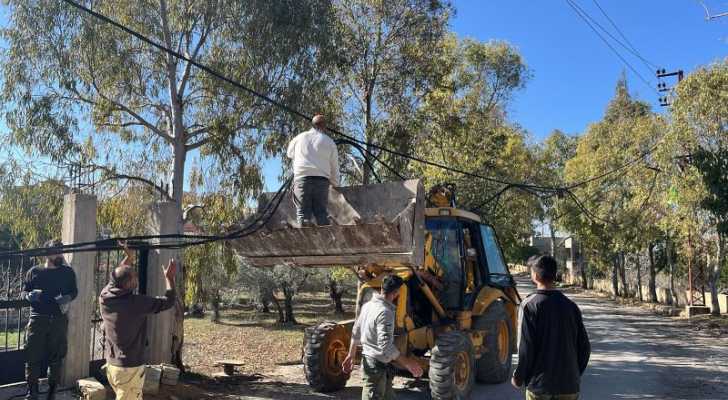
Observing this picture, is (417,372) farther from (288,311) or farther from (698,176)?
(288,311)

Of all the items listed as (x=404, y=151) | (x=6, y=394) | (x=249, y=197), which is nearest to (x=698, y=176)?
(x=404, y=151)

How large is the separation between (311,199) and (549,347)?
3.73 m

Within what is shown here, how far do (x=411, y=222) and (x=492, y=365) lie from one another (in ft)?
12.1

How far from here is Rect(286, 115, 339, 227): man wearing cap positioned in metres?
7.48

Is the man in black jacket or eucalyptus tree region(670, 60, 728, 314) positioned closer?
the man in black jacket

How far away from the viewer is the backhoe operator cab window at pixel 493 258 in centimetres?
1005

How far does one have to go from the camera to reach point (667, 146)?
1884 centimetres

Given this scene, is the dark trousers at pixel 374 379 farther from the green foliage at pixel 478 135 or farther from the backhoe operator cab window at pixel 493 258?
the green foliage at pixel 478 135

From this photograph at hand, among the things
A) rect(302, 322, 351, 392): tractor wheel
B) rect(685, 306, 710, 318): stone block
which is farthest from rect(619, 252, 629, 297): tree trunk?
rect(302, 322, 351, 392): tractor wheel

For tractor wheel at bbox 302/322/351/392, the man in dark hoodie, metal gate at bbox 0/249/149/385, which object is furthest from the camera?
tractor wheel at bbox 302/322/351/392

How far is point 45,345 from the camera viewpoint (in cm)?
746

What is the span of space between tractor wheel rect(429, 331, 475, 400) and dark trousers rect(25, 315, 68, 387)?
452cm

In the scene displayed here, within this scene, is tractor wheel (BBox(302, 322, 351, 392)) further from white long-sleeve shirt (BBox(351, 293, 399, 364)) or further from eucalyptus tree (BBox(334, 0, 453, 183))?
eucalyptus tree (BBox(334, 0, 453, 183))

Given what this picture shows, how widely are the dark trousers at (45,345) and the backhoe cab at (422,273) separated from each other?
2.38 m
